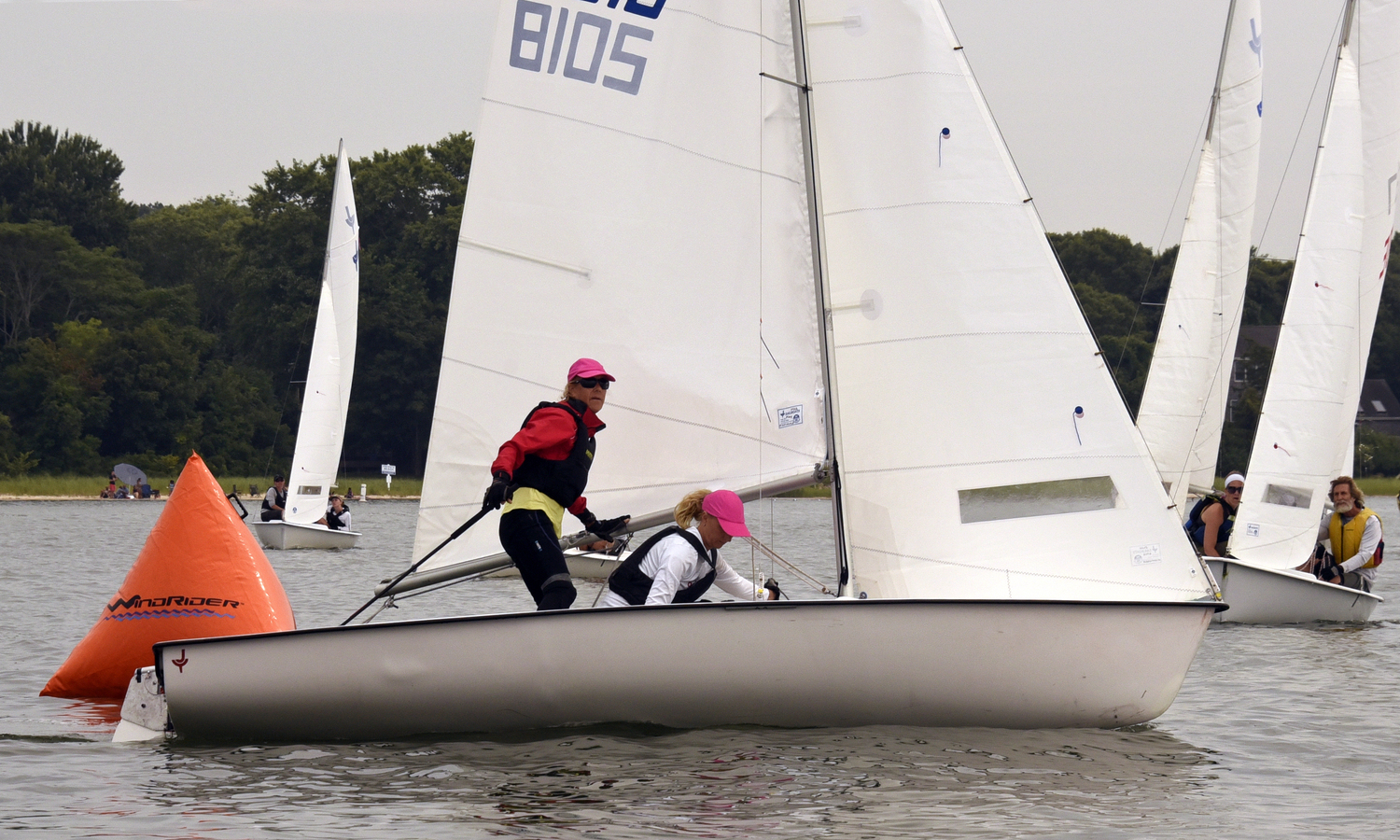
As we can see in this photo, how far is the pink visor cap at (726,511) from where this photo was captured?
6.18 m

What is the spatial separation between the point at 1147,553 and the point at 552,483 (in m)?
2.28

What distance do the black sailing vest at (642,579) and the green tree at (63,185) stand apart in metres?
52.8

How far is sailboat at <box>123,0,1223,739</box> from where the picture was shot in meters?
6.51

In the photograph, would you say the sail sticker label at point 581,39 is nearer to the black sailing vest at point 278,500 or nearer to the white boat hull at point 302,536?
the white boat hull at point 302,536

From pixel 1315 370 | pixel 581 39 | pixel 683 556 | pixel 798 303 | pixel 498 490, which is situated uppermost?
pixel 581 39

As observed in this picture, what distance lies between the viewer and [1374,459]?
5800 centimetres

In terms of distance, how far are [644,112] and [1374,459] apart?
2225 inches

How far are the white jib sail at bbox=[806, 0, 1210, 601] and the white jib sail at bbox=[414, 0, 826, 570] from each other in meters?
0.21

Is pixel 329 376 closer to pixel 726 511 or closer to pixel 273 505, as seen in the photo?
pixel 273 505

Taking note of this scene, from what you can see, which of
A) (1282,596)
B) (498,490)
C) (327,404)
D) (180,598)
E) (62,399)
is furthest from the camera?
(62,399)

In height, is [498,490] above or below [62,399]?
below

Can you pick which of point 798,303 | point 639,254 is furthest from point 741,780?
point 639,254

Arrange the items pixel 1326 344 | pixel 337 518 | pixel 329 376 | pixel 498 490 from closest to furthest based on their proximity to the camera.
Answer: pixel 498 490, pixel 1326 344, pixel 337 518, pixel 329 376

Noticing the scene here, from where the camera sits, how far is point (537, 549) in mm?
6215
